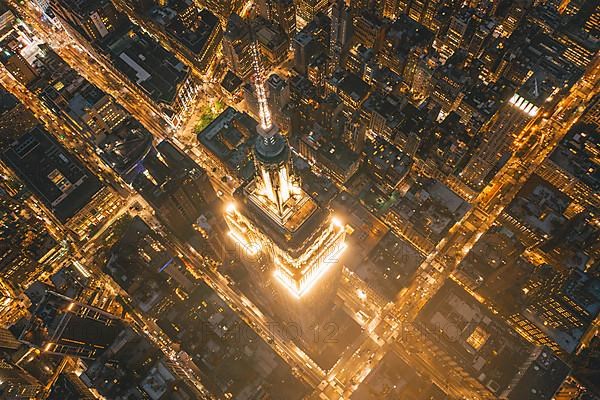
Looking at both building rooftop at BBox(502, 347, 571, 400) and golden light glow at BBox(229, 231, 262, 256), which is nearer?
golden light glow at BBox(229, 231, 262, 256)

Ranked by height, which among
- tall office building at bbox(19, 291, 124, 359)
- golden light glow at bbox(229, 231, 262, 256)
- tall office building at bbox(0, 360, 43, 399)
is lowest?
tall office building at bbox(0, 360, 43, 399)

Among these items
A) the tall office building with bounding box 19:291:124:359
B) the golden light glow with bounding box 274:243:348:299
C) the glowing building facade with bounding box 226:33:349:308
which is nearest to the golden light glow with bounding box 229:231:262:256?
the glowing building facade with bounding box 226:33:349:308

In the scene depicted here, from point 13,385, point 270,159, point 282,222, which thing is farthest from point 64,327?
point 270,159

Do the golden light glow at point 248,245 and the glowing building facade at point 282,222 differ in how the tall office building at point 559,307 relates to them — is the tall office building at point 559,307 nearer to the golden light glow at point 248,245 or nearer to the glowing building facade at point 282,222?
the glowing building facade at point 282,222

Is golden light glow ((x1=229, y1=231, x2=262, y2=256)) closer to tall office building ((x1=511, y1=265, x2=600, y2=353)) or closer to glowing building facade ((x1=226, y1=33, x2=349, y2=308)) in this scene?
glowing building facade ((x1=226, y1=33, x2=349, y2=308))

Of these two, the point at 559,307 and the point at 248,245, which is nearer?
the point at 248,245

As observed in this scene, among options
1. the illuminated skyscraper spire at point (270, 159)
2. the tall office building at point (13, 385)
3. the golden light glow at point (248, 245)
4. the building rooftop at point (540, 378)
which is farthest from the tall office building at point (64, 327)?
the building rooftop at point (540, 378)

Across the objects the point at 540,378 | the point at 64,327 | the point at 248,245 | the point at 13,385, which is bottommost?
the point at 13,385

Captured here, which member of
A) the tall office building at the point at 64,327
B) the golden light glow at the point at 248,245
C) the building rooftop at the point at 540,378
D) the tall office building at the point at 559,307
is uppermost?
the tall office building at the point at 559,307

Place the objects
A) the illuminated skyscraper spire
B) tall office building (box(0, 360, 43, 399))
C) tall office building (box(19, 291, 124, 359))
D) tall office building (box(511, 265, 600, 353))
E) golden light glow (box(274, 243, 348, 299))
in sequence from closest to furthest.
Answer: the illuminated skyscraper spire < golden light glow (box(274, 243, 348, 299)) < tall office building (box(19, 291, 124, 359)) < tall office building (box(511, 265, 600, 353)) < tall office building (box(0, 360, 43, 399))

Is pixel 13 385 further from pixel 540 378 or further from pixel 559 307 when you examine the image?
pixel 559 307
